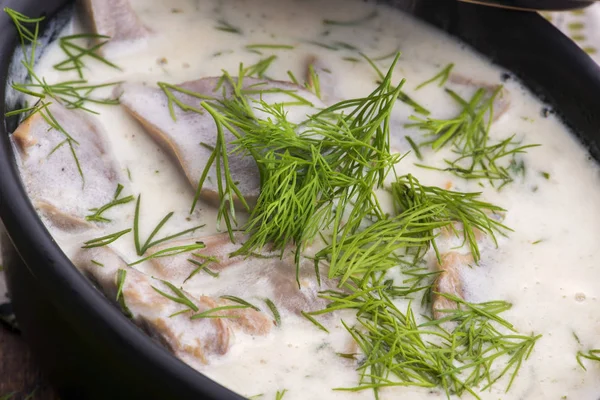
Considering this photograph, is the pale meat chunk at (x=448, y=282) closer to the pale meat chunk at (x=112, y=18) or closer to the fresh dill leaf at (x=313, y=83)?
the fresh dill leaf at (x=313, y=83)

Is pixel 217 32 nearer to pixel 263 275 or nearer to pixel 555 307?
pixel 263 275

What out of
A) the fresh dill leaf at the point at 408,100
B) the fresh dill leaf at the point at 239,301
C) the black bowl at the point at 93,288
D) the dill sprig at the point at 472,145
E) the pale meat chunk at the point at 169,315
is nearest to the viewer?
the black bowl at the point at 93,288

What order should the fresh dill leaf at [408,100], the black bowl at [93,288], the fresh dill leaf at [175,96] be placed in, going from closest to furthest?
1. the black bowl at [93,288]
2. the fresh dill leaf at [175,96]
3. the fresh dill leaf at [408,100]

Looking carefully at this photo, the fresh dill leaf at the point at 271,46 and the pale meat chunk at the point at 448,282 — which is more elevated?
the fresh dill leaf at the point at 271,46

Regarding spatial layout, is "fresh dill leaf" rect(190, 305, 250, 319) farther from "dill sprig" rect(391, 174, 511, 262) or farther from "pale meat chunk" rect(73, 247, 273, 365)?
"dill sprig" rect(391, 174, 511, 262)

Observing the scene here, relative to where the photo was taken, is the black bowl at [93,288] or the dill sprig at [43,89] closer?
the black bowl at [93,288]

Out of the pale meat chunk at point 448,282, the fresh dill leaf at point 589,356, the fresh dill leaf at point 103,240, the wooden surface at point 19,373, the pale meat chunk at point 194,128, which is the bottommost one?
the wooden surface at point 19,373

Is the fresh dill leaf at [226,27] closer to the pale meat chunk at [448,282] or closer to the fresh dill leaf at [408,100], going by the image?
the fresh dill leaf at [408,100]

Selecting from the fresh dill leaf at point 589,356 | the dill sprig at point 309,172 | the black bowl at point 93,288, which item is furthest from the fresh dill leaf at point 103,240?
the fresh dill leaf at point 589,356
